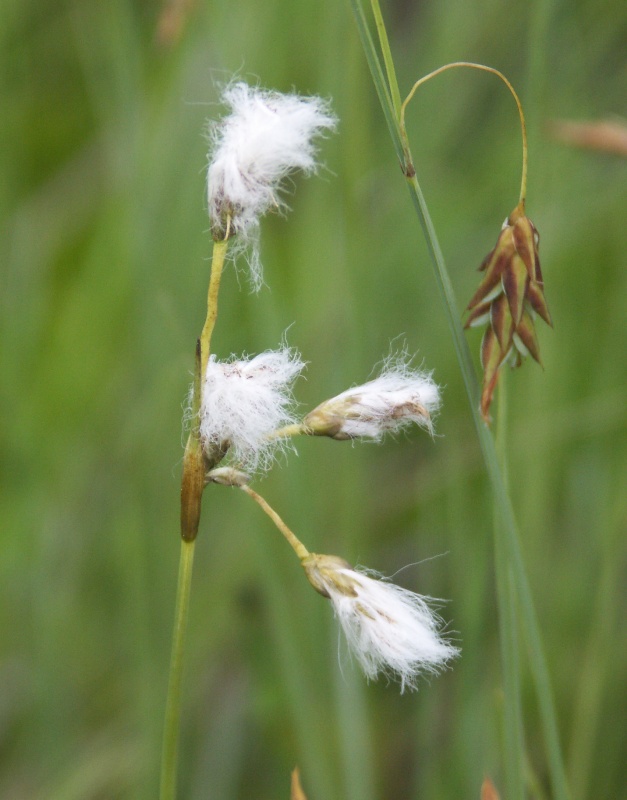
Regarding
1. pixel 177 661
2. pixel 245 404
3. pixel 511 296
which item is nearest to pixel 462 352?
pixel 511 296

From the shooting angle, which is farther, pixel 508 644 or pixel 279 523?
pixel 508 644

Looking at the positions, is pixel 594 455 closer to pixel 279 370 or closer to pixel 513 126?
pixel 513 126

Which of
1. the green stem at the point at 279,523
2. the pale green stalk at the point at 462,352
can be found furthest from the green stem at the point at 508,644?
the green stem at the point at 279,523

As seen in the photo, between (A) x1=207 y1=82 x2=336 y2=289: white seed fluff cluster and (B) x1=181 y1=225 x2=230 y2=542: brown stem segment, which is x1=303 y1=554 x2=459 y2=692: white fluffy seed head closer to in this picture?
(B) x1=181 y1=225 x2=230 y2=542: brown stem segment

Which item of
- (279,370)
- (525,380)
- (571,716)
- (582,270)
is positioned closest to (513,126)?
(582,270)

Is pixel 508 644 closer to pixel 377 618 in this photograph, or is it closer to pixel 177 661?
pixel 377 618

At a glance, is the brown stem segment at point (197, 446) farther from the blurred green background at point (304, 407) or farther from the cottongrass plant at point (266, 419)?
the blurred green background at point (304, 407)
